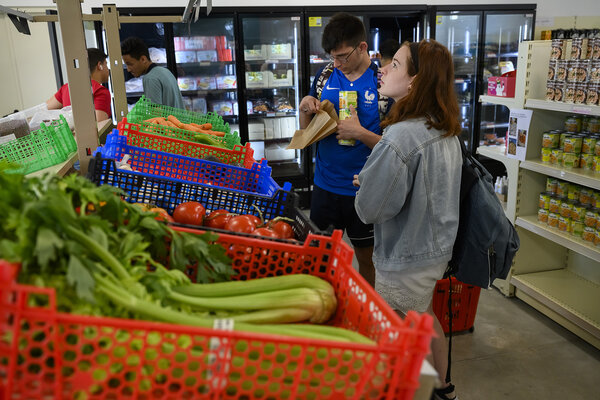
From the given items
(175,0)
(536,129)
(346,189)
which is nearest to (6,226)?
(346,189)

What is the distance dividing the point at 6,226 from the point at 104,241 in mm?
164

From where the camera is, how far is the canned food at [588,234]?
3186 mm

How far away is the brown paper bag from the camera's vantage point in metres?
2.87

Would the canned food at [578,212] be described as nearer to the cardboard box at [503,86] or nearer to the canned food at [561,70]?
the canned food at [561,70]

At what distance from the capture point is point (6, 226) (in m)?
0.86

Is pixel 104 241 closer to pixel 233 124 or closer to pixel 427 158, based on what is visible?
pixel 427 158

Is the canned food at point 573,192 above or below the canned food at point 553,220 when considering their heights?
above

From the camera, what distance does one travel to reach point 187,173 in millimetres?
2365

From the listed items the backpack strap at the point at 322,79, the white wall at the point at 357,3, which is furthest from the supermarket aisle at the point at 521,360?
the white wall at the point at 357,3

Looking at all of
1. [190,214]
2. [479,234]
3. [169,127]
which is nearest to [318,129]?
[169,127]

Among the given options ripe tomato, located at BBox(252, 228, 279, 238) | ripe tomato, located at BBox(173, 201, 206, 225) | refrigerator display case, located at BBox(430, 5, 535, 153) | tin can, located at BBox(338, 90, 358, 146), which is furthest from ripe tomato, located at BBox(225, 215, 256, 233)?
refrigerator display case, located at BBox(430, 5, 535, 153)

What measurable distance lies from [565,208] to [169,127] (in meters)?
2.58

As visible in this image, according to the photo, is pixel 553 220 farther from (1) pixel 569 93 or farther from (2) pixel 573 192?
(1) pixel 569 93

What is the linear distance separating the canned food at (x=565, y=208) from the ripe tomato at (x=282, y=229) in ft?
7.77
